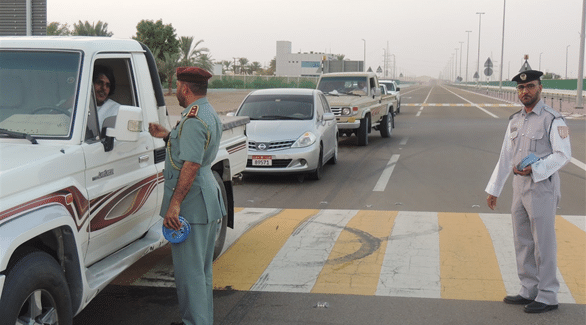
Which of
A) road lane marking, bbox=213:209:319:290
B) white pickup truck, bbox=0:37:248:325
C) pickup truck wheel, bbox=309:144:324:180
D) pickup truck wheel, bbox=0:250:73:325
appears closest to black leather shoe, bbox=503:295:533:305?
road lane marking, bbox=213:209:319:290

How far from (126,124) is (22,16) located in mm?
8135

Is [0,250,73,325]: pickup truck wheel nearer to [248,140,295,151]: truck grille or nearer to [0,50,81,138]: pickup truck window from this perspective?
[0,50,81,138]: pickup truck window

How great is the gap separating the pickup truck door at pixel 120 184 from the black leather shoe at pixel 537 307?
3.06 m

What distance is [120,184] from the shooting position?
461cm

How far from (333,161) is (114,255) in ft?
33.1

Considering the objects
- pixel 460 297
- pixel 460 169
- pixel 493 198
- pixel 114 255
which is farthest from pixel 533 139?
pixel 460 169

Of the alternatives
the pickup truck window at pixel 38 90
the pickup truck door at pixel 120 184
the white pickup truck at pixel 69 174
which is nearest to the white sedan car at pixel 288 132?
the white pickup truck at pixel 69 174

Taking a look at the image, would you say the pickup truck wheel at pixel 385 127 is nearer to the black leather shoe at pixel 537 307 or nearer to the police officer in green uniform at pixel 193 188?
the black leather shoe at pixel 537 307

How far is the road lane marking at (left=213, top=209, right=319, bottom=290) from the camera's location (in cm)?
603

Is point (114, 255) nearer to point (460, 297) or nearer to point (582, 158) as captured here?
point (460, 297)

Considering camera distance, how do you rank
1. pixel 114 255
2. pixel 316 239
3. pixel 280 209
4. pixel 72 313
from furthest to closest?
pixel 280 209 < pixel 316 239 < pixel 114 255 < pixel 72 313

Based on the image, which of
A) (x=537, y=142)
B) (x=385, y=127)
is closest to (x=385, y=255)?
(x=537, y=142)

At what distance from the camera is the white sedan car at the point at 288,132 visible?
38.5 ft

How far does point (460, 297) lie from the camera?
5469 mm
